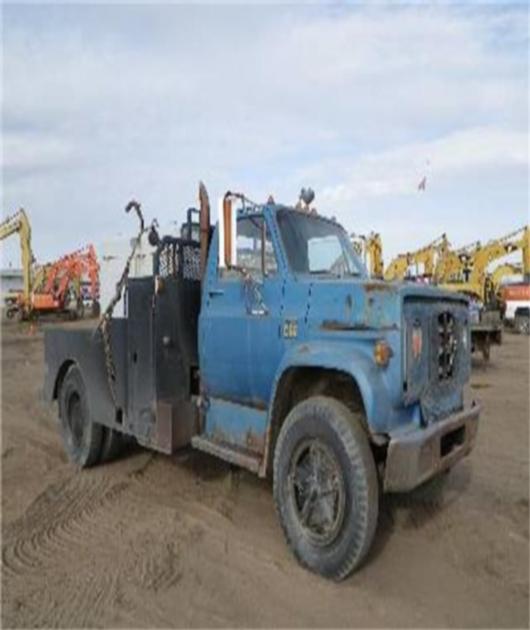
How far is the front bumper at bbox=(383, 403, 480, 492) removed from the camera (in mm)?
4496

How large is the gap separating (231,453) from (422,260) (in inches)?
1150

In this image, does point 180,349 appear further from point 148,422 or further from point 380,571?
point 380,571

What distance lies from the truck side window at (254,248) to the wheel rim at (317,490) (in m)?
1.50

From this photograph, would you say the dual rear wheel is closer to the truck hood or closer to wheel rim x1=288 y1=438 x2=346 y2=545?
wheel rim x1=288 y1=438 x2=346 y2=545

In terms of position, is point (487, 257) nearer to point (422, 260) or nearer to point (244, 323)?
point (422, 260)

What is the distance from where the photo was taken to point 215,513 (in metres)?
5.79

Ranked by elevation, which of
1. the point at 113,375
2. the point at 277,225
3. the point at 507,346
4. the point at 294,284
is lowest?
the point at 507,346

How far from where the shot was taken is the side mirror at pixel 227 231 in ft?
16.8

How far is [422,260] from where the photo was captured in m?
33.4

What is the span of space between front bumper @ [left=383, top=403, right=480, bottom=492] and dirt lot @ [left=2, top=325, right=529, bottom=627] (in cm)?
67

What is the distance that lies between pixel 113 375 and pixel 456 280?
24.4 metres

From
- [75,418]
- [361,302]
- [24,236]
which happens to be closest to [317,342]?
[361,302]

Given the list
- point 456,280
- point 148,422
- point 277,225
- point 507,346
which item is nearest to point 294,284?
point 277,225

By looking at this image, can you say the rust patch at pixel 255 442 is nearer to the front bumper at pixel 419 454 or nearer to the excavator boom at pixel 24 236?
the front bumper at pixel 419 454
